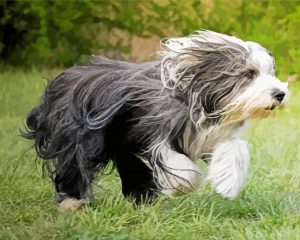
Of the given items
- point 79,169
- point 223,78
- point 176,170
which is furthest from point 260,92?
point 79,169

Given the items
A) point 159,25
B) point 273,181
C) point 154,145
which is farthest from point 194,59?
point 159,25

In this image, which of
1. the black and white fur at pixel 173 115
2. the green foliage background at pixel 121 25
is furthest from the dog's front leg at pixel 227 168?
the green foliage background at pixel 121 25

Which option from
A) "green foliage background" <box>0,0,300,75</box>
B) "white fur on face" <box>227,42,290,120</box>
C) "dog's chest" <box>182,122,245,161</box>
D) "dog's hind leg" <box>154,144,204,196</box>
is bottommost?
"green foliage background" <box>0,0,300,75</box>

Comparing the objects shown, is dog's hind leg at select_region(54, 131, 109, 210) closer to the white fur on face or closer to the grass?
the grass

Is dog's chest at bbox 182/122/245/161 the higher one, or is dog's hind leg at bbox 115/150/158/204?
dog's chest at bbox 182/122/245/161

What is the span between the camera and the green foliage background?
10.9 meters

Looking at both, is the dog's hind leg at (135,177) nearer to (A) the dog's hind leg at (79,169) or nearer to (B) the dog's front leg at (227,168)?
(A) the dog's hind leg at (79,169)

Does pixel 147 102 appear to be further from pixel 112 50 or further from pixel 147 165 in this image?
pixel 112 50

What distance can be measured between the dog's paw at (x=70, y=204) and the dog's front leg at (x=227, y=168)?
2.51 feet

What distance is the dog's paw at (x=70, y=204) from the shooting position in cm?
473

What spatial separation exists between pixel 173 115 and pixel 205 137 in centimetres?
19

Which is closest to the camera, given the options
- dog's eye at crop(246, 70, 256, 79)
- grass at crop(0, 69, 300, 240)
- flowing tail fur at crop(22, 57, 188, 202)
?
grass at crop(0, 69, 300, 240)

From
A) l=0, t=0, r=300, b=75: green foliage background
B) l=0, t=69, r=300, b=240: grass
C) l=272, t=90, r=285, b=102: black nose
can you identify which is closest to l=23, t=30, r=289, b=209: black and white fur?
l=272, t=90, r=285, b=102: black nose

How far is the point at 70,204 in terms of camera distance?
4.77 m
